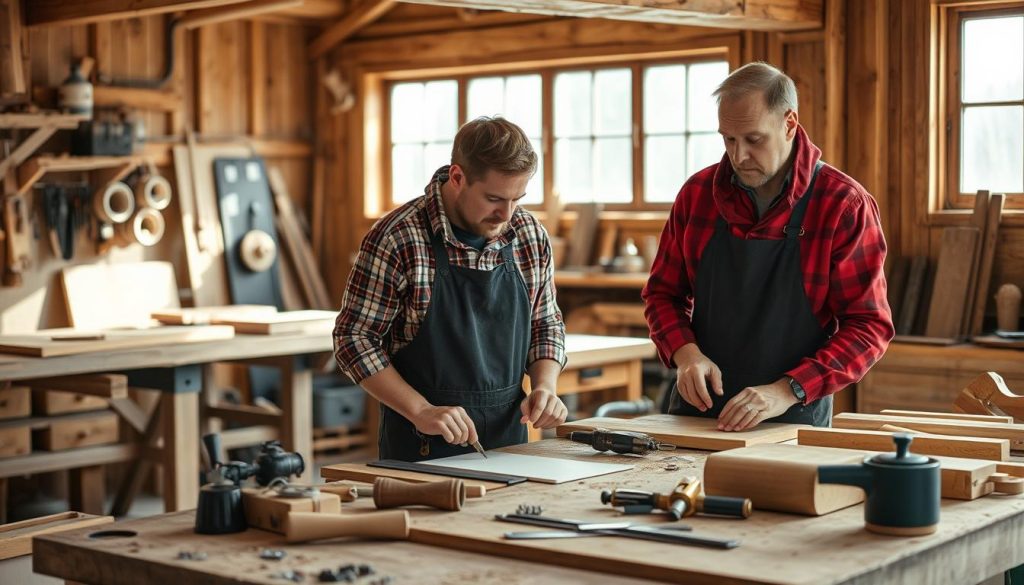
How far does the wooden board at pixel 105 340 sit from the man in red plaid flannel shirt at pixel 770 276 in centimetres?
281

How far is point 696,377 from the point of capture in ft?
10.6

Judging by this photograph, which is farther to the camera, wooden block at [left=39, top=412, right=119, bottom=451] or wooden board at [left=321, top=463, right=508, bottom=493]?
wooden block at [left=39, top=412, right=119, bottom=451]

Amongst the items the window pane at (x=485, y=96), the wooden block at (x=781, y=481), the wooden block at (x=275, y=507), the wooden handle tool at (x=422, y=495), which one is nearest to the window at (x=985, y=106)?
the window pane at (x=485, y=96)

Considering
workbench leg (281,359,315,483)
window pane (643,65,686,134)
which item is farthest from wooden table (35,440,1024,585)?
window pane (643,65,686,134)

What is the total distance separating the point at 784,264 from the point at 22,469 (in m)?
3.89

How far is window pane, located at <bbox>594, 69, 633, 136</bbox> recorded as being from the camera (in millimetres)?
7672

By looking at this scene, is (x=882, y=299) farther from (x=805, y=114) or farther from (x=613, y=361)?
(x=805, y=114)

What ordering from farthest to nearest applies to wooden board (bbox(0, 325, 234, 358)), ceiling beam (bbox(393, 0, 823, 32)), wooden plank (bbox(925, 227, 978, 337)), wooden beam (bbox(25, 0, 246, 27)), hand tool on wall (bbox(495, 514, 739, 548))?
wooden plank (bbox(925, 227, 978, 337)) → wooden beam (bbox(25, 0, 246, 27)) → wooden board (bbox(0, 325, 234, 358)) → ceiling beam (bbox(393, 0, 823, 32)) → hand tool on wall (bbox(495, 514, 739, 548))

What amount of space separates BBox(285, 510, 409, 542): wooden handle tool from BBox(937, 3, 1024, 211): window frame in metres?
4.75

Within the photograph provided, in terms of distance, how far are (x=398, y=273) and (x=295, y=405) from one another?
3327 millimetres

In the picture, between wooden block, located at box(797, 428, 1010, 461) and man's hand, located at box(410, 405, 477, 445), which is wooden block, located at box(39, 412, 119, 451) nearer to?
man's hand, located at box(410, 405, 477, 445)

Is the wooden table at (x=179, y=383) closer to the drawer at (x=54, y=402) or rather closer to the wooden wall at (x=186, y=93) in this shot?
the drawer at (x=54, y=402)

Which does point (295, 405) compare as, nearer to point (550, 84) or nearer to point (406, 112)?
point (550, 84)

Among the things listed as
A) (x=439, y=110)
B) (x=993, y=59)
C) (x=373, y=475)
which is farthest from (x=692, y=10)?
(x=373, y=475)
